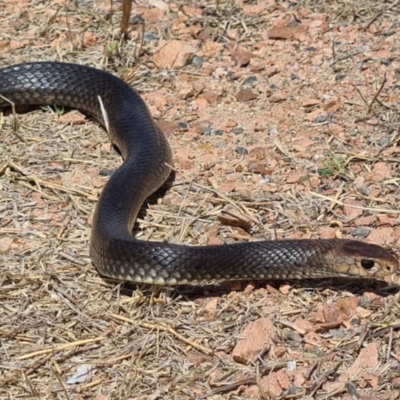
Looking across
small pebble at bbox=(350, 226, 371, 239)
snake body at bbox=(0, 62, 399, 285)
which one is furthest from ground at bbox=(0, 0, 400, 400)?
snake body at bbox=(0, 62, 399, 285)

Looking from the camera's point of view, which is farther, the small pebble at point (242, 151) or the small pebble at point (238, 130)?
the small pebble at point (238, 130)

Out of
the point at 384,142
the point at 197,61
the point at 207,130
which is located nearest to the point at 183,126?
the point at 207,130

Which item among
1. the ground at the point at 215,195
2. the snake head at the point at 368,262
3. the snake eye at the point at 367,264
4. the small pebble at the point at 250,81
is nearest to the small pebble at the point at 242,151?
the ground at the point at 215,195

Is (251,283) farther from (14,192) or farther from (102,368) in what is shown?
(14,192)

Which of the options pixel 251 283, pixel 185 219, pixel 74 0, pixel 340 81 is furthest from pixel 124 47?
pixel 251 283

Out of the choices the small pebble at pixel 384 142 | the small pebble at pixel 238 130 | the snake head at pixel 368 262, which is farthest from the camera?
the small pebble at pixel 238 130

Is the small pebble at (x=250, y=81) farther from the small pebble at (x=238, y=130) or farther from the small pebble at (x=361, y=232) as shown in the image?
the small pebble at (x=361, y=232)

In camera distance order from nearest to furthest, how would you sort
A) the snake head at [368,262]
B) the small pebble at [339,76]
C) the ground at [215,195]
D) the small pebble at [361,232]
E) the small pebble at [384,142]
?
the ground at [215,195] → the snake head at [368,262] → the small pebble at [361,232] → the small pebble at [384,142] → the small pebble at [339,76]
